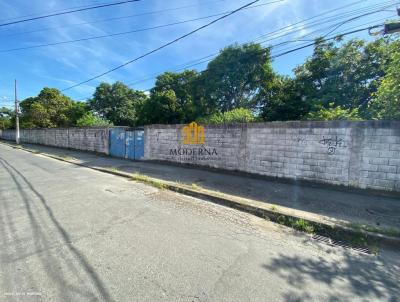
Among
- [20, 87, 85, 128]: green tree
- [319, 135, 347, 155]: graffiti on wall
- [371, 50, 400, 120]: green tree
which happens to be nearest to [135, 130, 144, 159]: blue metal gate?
[319, 135, 347, 155]: graffiti on wall

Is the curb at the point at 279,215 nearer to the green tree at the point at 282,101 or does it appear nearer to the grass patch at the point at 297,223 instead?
the grass patch at the point at 297,223

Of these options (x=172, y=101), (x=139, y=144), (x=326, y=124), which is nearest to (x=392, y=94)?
(x=326, y=124)

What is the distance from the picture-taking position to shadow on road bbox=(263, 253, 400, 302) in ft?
7.29

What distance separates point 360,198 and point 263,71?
18827 mm

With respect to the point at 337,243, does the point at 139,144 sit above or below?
above

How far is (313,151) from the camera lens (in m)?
6.67

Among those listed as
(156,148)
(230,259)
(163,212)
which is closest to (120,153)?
(156,148)

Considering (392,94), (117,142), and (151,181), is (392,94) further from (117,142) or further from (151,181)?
(117,142)

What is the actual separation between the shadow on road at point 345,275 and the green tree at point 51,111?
3615 centimetres

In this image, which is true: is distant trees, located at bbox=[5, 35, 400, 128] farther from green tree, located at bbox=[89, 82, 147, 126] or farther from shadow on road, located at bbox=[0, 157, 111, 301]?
shadow on road, located at bbox=[0, 157, 111, 301]

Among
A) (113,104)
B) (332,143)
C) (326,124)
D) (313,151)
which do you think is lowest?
(313,151)

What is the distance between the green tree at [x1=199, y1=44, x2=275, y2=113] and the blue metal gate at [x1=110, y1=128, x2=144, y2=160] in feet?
40.6

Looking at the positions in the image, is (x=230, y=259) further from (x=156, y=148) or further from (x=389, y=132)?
(x=156, y=148)

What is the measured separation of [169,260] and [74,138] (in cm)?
1930
